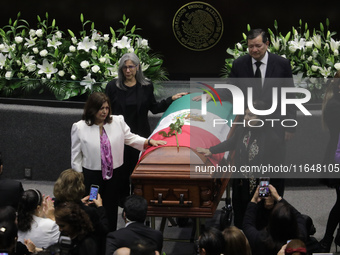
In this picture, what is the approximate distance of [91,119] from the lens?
17.7ft

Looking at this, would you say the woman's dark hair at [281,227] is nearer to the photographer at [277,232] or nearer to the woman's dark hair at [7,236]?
the photographer at [277,232]

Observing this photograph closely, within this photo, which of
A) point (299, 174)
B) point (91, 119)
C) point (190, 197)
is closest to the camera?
point (190, 197)

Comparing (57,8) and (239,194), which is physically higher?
Answer: (57,8)

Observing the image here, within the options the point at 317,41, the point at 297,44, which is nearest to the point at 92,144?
the point at 297,44

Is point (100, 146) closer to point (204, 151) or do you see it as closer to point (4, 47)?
point (204, 151)

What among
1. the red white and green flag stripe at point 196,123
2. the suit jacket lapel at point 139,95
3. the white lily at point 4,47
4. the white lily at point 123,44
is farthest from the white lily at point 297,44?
the white lily at point 4,47

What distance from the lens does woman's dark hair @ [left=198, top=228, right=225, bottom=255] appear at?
3.90 m

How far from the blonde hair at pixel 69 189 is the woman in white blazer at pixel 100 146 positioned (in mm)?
664

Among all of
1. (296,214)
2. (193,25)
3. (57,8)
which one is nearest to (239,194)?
(296,214)

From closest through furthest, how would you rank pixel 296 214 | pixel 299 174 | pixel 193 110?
pixel 296 214, pixel 193 110, pixel 299 174

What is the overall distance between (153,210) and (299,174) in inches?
95.7

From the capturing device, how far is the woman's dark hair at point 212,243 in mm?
3904

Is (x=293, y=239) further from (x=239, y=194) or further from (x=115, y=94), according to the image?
(x=115, y=94)

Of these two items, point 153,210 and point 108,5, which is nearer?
point 153,210
